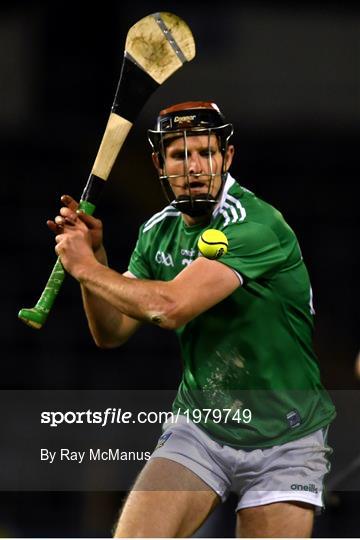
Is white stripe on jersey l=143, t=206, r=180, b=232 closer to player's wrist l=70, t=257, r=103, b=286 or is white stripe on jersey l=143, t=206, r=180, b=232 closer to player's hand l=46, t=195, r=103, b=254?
player's hand l=46, t=195, r=103, b=254

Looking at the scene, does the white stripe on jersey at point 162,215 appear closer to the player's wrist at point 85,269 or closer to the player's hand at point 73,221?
the player's hand at point 73,221

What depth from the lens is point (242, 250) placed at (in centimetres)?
343

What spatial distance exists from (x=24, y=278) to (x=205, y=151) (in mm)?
2831

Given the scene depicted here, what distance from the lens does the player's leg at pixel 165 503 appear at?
3.28 m

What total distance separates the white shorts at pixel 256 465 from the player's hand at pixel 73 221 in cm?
63

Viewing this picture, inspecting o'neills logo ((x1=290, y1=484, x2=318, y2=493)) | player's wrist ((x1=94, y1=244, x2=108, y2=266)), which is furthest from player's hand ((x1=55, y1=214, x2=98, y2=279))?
o'neills logo ((x1=290, y1=484, x2=318, y2=493))

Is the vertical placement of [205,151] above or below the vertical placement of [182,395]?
above

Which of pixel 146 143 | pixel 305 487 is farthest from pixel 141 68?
pixel 146 143

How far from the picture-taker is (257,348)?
11.5 feet

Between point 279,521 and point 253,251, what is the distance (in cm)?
78

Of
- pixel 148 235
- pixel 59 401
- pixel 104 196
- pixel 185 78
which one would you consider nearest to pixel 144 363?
pixel 59 401

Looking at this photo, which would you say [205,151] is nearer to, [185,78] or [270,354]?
[270,354]

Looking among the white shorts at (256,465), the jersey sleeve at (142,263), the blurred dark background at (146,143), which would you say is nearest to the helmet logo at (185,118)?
the jersey sleeve at (142,263)

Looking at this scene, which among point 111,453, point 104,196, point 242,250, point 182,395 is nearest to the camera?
point 242,250
